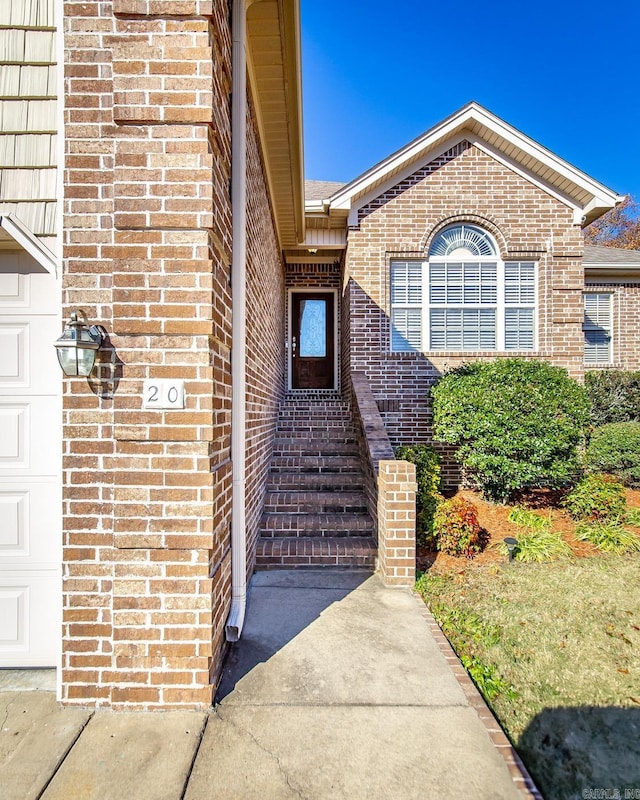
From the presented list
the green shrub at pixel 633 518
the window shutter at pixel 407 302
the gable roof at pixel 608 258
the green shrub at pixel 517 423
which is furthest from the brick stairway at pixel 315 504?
the gable roof at pixel 608 258

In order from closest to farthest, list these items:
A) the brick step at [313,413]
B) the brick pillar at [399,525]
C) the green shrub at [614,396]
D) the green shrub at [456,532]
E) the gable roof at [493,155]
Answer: the brick pillar at [399,525]
the green shrub at [456,532]
the brick step at [313,413]
the gable roof at [493,155]
the green shrub at [614,396]

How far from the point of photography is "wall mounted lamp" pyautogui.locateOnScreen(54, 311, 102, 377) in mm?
2070

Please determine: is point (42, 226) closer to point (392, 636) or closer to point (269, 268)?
point (269, 268)

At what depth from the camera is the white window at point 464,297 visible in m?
7.07

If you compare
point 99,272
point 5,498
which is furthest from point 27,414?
point 99,272

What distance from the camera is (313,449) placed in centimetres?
549

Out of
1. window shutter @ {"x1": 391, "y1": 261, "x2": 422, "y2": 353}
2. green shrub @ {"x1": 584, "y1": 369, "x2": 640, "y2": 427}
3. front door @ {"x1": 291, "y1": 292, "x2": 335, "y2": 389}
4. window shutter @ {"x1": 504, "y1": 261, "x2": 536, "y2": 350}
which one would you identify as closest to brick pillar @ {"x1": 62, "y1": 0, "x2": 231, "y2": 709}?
window shutter @ {"x1": 391, "y1": 261, "x2": 422, "y2": 353}

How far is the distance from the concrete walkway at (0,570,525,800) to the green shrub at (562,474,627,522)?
12.3ft

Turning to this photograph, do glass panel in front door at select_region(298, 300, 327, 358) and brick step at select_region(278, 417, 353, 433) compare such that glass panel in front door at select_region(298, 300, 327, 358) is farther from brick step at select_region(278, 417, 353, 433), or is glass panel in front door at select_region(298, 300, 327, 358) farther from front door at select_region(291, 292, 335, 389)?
brick step at select_region(278, 417, 353, 433)

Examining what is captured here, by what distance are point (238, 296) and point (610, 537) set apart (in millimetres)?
5132

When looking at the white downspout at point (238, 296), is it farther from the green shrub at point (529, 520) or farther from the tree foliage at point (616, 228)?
the tree foliage at point (616, 228)

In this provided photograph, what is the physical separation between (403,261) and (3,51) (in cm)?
578

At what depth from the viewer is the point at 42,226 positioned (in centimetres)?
245

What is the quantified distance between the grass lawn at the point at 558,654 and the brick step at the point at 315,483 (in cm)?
135
